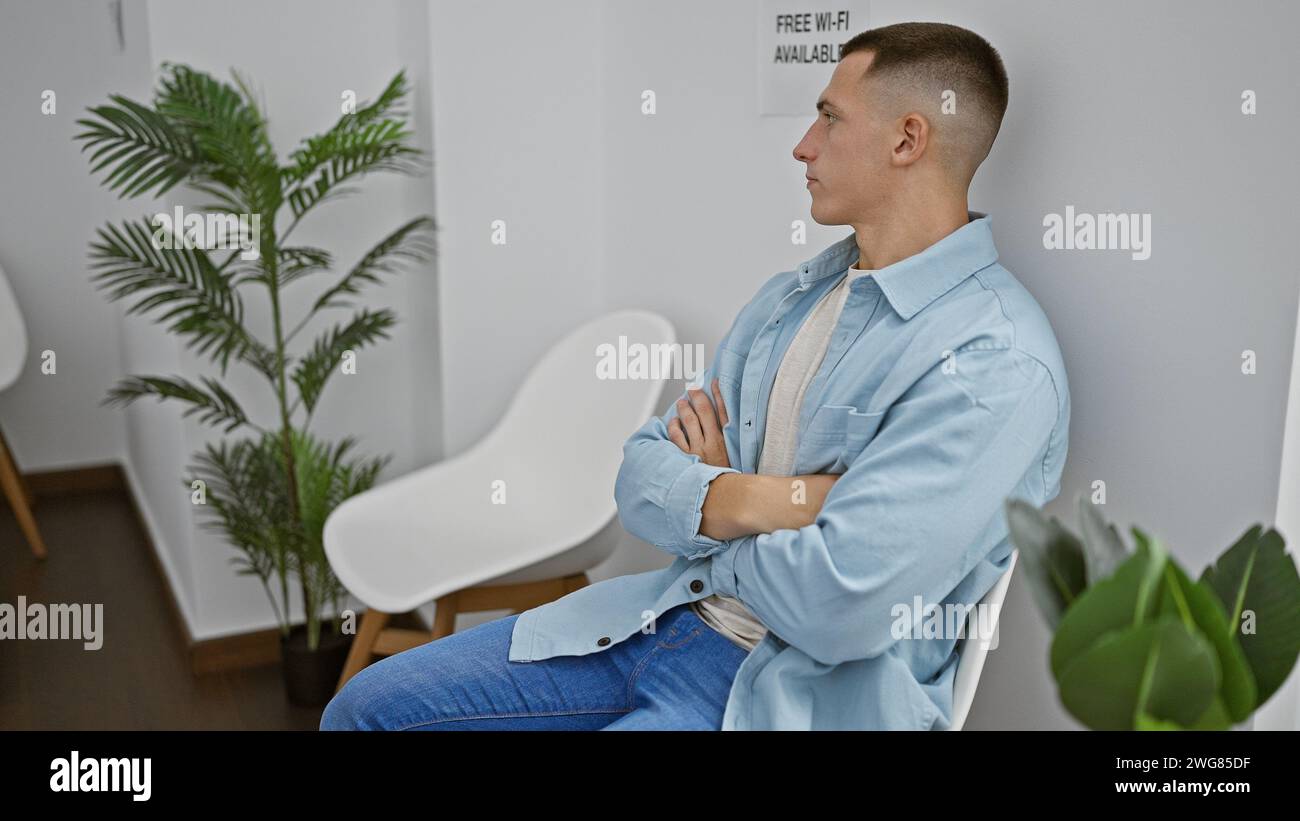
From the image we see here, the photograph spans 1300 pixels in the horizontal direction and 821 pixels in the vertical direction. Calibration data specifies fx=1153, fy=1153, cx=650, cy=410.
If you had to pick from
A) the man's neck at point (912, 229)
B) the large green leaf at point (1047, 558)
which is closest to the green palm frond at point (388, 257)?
the man's neck at point (912, 229)

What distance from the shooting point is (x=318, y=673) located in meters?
3.02

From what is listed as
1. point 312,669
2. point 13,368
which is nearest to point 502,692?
point 312,669

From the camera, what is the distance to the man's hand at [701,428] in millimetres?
1775

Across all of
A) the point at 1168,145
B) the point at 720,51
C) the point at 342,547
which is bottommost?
the point at 342,547

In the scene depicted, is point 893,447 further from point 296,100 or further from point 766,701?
point 296,100

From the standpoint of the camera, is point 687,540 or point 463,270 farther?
point 463,270

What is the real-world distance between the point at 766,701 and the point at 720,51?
1.53 m

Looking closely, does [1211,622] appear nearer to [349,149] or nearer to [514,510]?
[514,510]

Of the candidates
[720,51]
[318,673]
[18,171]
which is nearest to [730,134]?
[720,51]

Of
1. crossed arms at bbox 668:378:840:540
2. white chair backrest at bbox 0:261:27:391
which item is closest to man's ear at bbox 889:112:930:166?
crossed arms at bbox 668:378:840:540

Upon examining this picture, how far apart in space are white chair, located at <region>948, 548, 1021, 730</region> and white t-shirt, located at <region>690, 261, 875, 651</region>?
279mm

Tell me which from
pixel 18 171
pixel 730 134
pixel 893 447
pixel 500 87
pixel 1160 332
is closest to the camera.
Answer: pixel 893 447

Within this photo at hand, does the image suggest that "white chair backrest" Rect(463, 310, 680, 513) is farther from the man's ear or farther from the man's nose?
the man's ear
